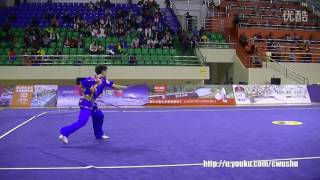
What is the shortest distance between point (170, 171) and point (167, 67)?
19.5 m

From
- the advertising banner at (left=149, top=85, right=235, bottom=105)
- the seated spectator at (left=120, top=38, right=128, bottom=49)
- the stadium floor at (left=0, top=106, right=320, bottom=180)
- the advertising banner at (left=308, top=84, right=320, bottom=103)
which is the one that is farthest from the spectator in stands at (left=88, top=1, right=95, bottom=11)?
the stadium floor at (left=0, top=106, right=320, bottom=180)

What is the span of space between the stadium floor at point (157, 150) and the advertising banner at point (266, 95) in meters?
8.56

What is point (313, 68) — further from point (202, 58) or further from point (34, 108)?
point (34, 108)

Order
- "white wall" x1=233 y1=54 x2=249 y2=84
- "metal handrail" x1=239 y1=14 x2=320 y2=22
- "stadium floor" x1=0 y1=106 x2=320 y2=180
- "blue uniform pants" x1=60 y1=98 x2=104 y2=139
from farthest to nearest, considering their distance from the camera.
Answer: "metal handrail" x1=239 y1=14 x2=320 y2=22 → "white wall" x1=233 y1=54 x2=249 y2=84 → "blue uniform pants" x1=60 y1=98 x2=104 y2=139 → "stadium floor" x1=0 y1=106 x2=320 y2=180

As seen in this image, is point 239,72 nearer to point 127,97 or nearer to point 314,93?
point 314,93

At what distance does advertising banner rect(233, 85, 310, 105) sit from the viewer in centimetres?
2250

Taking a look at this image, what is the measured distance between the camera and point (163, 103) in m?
21.7

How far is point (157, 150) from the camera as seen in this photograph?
8398 millimetres

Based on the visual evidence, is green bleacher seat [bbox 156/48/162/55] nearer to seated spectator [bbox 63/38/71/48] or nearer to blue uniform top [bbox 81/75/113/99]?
seated spectator [bbox 63/38/71/48]

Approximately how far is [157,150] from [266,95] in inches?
612

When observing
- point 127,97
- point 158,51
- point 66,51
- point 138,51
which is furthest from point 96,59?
point 127,97

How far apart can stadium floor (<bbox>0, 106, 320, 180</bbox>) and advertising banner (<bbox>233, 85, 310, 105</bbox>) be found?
856 cm

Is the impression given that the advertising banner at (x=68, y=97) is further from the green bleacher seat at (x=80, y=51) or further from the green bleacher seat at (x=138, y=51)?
the green bleacher seat at (x=138, y=51)

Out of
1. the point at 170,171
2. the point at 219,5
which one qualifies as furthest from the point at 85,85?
the point at 219,5
